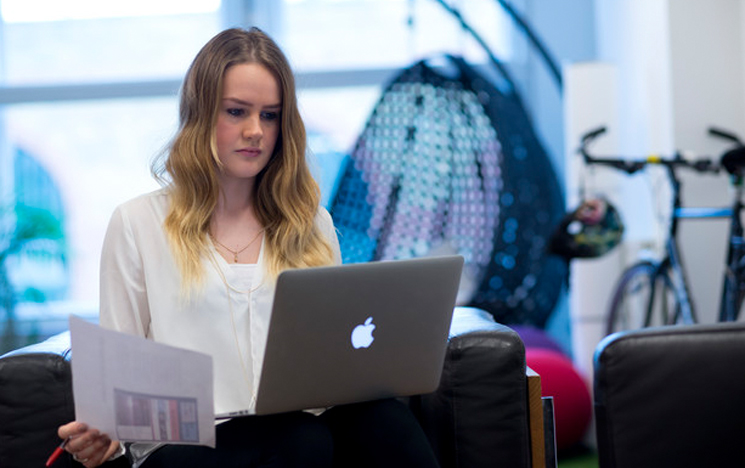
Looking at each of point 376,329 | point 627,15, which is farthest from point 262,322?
point 627,15

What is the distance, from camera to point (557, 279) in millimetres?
3594

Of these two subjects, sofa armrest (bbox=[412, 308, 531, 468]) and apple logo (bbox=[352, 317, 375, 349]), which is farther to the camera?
sofa armrest (bbox=[412, 308, 531, 468])

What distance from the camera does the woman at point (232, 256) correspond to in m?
1.32

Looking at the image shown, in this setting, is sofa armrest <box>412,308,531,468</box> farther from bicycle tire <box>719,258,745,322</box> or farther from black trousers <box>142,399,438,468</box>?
bicycle tire <box>719,258,745,322</box>

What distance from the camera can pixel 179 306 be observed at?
4.66 feet

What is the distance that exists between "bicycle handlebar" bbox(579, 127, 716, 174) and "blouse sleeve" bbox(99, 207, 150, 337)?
1938mm

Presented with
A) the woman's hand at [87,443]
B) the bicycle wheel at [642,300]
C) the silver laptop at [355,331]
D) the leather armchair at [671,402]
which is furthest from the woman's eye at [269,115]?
the bicycle wheel at [642,300]

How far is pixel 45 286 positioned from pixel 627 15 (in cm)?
314

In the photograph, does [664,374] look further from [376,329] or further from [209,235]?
[209,235]

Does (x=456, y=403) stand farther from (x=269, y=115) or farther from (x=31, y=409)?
(x=31, y=409)

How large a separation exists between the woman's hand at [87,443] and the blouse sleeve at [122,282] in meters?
0.23

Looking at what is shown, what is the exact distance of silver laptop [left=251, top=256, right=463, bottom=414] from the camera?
1154mm

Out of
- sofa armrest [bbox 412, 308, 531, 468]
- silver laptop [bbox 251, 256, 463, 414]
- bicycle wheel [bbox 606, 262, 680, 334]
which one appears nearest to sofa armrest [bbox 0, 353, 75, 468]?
silver laptop [bbox 251, 256, 463, 414]

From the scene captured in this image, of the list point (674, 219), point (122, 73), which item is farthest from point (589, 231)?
point (122, 73)
